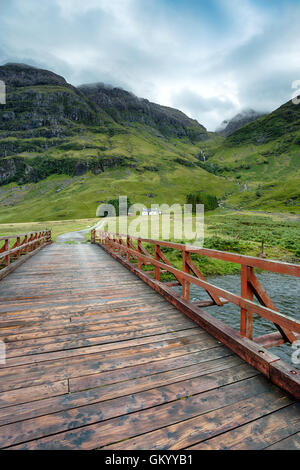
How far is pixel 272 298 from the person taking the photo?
11.1 metres

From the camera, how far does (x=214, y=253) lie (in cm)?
388

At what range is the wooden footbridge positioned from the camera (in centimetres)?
200

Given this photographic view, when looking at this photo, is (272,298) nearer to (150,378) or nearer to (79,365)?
(150,378)

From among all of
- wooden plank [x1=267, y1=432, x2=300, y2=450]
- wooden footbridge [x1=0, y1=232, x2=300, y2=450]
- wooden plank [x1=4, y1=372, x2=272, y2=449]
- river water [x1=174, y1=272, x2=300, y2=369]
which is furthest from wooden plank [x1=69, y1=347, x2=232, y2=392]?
river water [x1=174, y1=272, x2=300, y2=369]

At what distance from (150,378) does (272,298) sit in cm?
1043

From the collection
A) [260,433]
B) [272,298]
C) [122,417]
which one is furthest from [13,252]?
[272,298]

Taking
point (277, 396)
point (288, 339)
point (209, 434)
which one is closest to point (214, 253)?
point (288, 339)

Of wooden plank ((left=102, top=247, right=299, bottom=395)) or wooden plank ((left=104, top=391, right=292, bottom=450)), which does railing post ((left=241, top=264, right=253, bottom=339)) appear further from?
wooden plank ((left=104, top=391, right=292, bottom=450))

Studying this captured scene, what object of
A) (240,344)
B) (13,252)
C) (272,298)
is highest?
(13,252)

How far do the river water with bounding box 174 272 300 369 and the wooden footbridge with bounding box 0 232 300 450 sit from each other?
4052mm

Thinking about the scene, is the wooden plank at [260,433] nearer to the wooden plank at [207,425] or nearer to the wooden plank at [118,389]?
the wooden plank at [207,425]

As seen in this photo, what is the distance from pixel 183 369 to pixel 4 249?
27.9 feet

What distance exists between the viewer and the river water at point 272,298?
7.97 meters
